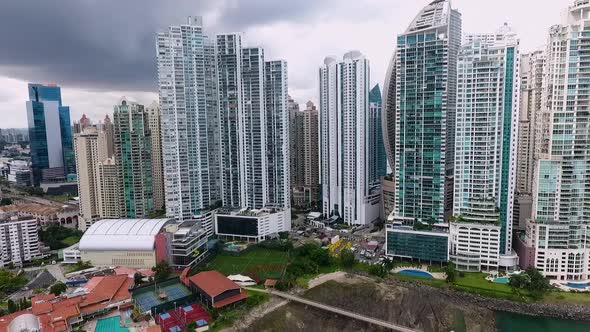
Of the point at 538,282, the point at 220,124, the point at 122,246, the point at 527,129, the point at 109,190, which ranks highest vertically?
the point at 220,124

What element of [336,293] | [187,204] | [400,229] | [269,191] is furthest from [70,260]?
[400,229]

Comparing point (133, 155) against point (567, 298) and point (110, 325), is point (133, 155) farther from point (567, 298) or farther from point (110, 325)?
point (567, 298)

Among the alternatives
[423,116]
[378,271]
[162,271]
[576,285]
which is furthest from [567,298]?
[162,271]

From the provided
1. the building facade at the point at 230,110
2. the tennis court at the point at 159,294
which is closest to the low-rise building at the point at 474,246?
the tennis court at the point at 159,294

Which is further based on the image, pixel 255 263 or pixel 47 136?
pixel 47 136

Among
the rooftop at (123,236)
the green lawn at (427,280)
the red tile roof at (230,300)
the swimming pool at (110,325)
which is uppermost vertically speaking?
the rooftop at (123,236)

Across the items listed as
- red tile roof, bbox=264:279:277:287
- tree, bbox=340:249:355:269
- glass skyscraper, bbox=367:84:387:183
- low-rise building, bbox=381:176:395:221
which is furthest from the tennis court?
glass skyscraper, bbox=367:84:387:183

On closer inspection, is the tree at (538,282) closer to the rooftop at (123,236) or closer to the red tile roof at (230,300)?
the red tile roof at (230,300)
